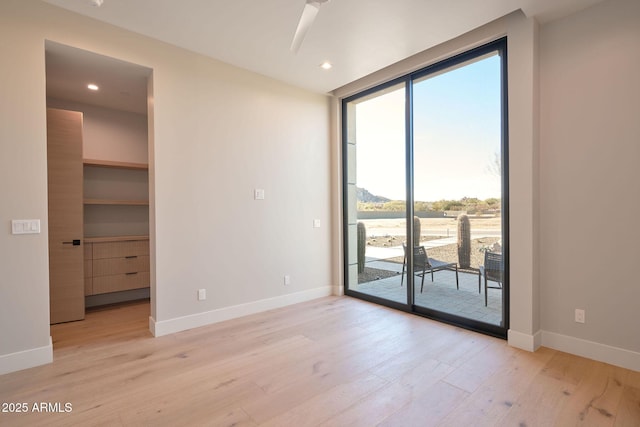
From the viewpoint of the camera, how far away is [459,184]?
329cm

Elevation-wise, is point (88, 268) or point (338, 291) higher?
point (88, 268)

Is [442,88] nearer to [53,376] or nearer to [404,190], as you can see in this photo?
[404,190]

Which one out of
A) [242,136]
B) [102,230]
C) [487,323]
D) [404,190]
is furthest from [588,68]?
[102,230]

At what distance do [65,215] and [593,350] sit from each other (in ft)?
17.7

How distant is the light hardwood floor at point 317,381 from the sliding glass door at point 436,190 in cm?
52

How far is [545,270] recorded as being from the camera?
9.00 ft

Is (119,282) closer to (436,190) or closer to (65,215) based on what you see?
(65,215)

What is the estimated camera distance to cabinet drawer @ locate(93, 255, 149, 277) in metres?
3.96

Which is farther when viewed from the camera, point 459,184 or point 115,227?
point 115,227

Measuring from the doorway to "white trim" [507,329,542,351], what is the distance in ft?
13.3

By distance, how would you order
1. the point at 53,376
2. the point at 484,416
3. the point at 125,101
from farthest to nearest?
the point at 125,101 → the point at 53,376 → the point at 484,416

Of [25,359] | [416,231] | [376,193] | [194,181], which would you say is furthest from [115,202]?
[416,231]

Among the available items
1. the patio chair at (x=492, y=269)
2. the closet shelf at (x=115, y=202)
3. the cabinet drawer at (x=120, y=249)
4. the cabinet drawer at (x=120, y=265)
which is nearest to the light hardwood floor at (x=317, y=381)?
the patio chair at (x=492, y=269)

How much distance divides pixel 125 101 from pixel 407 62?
12.0 ft
